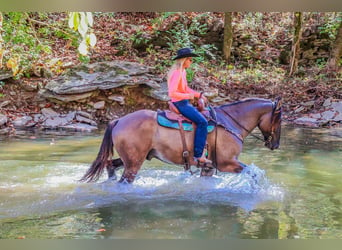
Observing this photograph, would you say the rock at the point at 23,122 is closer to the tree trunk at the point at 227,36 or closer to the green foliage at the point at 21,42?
the green foliage at the point at 21,42

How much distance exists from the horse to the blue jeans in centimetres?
8

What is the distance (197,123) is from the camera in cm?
405

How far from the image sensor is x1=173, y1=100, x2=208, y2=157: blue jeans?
4035 mm

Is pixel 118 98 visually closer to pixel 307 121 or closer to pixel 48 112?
pixel 48 112

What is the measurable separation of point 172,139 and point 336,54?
8825 mm

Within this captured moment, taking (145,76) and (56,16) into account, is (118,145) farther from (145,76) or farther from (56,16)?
(145,76)

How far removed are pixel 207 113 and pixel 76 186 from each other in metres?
1.58

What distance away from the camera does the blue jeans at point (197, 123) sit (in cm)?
404

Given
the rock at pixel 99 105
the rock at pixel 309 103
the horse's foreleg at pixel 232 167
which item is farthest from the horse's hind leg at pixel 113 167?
the rock at pixel 309 103

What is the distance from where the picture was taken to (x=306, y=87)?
10742 mm

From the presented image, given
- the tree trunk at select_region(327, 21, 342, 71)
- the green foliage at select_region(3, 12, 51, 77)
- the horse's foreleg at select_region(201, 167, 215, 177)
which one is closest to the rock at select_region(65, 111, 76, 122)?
the green foliage at select_region(3, 12, 51, 77)

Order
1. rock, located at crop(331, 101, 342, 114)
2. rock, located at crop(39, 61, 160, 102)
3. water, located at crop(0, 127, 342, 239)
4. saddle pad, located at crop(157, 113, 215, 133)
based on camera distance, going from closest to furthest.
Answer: water, located at crop(0, 127, 342, 239)
saddle pad, located at crop(157, 113, 215, 133)
rock, located at crop(331, 101, 342, 114)
rock, located at crop(39, 61, 160, 102)

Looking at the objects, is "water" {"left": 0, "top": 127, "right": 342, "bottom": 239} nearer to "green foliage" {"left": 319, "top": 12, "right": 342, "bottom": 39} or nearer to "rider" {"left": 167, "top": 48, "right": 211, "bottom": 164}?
"rider" {"left": 167, "top": 48, "right": 211, "bottom": 164}

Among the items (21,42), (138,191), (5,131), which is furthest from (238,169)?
(21,42)
